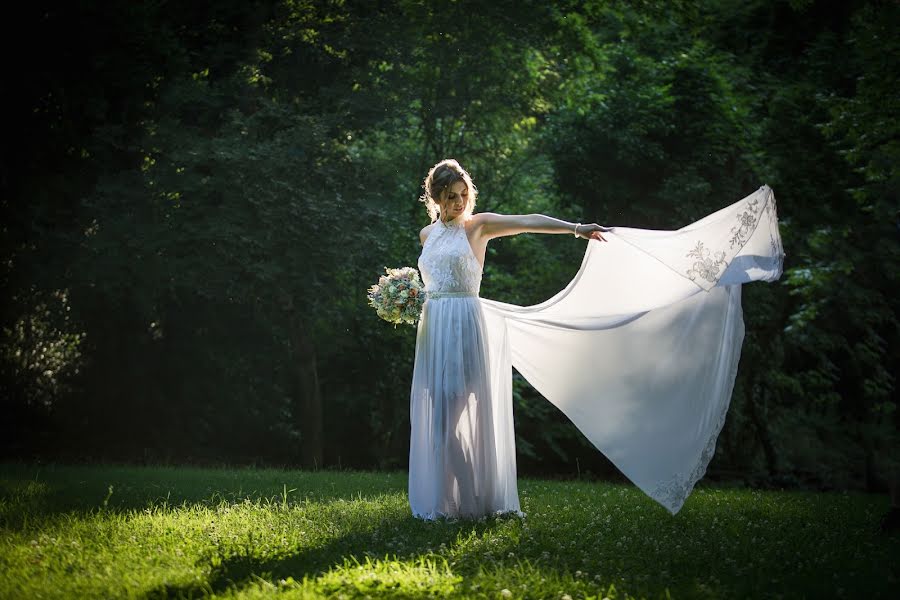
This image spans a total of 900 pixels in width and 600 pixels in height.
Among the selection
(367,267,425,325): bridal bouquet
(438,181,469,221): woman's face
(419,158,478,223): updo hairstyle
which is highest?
(419,158,478,223): updo hairstyle

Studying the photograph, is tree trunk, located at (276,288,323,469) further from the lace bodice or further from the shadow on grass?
the lace bodice

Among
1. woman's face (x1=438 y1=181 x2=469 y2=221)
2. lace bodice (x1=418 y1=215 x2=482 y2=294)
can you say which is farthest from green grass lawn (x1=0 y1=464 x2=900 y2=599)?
woman's face (x1=438 y1=181 x2=469 y2=221)

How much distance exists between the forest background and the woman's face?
6.98 meters

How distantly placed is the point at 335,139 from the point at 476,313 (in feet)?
31.3

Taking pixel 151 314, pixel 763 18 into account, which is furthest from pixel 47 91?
pixel 763 18

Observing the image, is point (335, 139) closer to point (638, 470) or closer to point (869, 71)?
point (869, 71)

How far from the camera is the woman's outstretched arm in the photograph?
25.2 ft

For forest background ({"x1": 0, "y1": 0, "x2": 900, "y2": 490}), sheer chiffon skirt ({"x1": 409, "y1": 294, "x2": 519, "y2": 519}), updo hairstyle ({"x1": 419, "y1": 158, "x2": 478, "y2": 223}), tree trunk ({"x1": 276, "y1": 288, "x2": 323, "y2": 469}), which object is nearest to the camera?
sheer chiffon skirt ({"x1": 409, "y1": 294, "x2": 519, "y2": 519})

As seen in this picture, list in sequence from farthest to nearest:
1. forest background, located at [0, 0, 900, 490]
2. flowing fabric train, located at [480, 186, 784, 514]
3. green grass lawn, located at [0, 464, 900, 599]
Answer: forest background, located at [0, 0, 900, 490], flowing fabric train, located at [480, 186, 784, 514], green grass lawn, located at [0, 464, 900, 599]

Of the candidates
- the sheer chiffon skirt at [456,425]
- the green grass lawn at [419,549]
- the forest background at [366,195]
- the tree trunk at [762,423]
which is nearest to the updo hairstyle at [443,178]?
the sheer chiffon skirt at [456,425]

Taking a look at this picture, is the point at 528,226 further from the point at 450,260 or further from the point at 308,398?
the point at 308,398

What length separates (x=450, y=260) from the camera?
7715 mm

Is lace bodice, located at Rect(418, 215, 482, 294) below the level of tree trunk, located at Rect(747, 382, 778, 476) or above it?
above

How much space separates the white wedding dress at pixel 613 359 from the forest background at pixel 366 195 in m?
5.79
